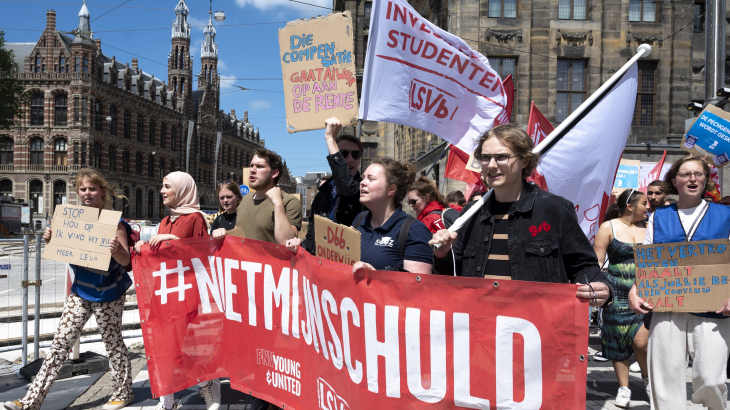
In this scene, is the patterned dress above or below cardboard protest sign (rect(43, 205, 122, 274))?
below

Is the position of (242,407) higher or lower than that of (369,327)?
lower

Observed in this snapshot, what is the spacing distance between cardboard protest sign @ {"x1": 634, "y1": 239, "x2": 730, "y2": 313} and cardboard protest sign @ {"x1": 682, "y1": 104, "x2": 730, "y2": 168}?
437 cm

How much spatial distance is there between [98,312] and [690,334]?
430cm

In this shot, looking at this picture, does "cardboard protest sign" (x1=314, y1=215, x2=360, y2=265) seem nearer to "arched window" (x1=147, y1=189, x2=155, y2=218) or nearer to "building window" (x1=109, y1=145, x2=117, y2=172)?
"building window" (x1=109, y1=145, x2=117, y2=172)

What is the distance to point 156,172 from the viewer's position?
67375 millimetres

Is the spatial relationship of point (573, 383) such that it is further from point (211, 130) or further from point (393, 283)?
point (211, 130)

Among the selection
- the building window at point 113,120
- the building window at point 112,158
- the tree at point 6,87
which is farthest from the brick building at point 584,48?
the building window at point 113,120

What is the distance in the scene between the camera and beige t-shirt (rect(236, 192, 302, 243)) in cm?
384

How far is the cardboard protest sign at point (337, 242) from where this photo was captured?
273 centimetres

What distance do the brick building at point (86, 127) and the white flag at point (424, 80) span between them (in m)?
44.1

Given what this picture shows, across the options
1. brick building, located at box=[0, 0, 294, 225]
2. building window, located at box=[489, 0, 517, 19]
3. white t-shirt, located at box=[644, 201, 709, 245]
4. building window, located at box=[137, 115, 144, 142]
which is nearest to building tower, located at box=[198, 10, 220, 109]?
brick building, located at box=[0, 0, 294, 225]

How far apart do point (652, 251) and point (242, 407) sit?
10.9 feet

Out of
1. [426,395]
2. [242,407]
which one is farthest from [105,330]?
[426,395]

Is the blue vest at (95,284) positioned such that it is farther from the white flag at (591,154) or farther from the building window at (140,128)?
the building window at (140,128)
